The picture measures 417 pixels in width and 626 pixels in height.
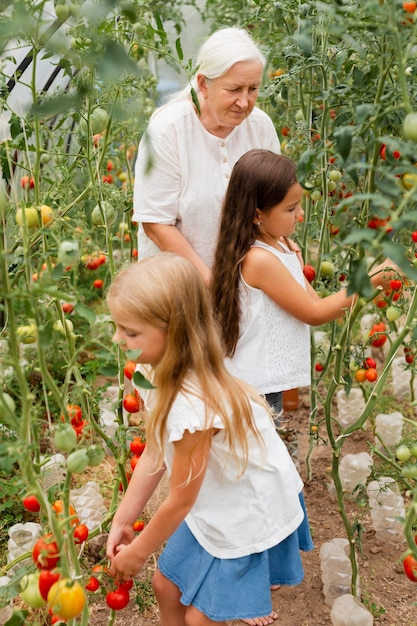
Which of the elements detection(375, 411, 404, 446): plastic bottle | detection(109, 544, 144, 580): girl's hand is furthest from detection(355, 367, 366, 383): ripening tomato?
detection(109, 544, 144, 580): girl's hand

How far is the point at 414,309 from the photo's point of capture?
1.49 meters

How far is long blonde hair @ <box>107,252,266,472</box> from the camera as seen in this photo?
131 centimetres

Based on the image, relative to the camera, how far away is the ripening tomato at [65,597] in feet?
3.54

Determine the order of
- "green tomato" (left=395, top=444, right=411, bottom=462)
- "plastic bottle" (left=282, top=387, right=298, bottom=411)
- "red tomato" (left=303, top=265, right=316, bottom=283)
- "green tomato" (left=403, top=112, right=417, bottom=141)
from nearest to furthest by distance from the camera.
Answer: "green tomato" (left=403, top=112, right=417, bottom=141) → "green tomato" (left=395, top=444, right=411, bottom=462) → "red tomato" (left=303, top=265, right=316, bottom=283) → "plastic bottle" (left=282, top=387, right=298, bottom=411)

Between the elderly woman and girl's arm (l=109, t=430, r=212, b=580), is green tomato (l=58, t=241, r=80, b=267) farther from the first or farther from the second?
the elderly woman

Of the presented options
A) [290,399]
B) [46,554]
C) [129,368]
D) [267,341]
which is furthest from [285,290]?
[290,399]

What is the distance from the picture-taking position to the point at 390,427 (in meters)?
2.51

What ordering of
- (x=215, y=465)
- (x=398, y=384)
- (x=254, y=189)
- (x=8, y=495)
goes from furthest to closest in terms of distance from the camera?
(x=398, y=384), (x=8, y=495), (x=254, y=189), (x=215, y=465)

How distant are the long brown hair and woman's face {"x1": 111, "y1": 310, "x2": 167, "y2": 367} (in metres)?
0.44

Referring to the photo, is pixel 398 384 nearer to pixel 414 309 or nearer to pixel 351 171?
pixel 414 309

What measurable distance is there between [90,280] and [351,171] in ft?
9.84

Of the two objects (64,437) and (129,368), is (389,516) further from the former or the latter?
(64,437)

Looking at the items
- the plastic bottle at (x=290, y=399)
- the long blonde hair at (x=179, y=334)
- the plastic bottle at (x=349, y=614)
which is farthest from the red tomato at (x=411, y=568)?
the plastic bottle at (x=290, y=399)

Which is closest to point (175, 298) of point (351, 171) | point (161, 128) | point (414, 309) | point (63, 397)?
point (63, 397)
